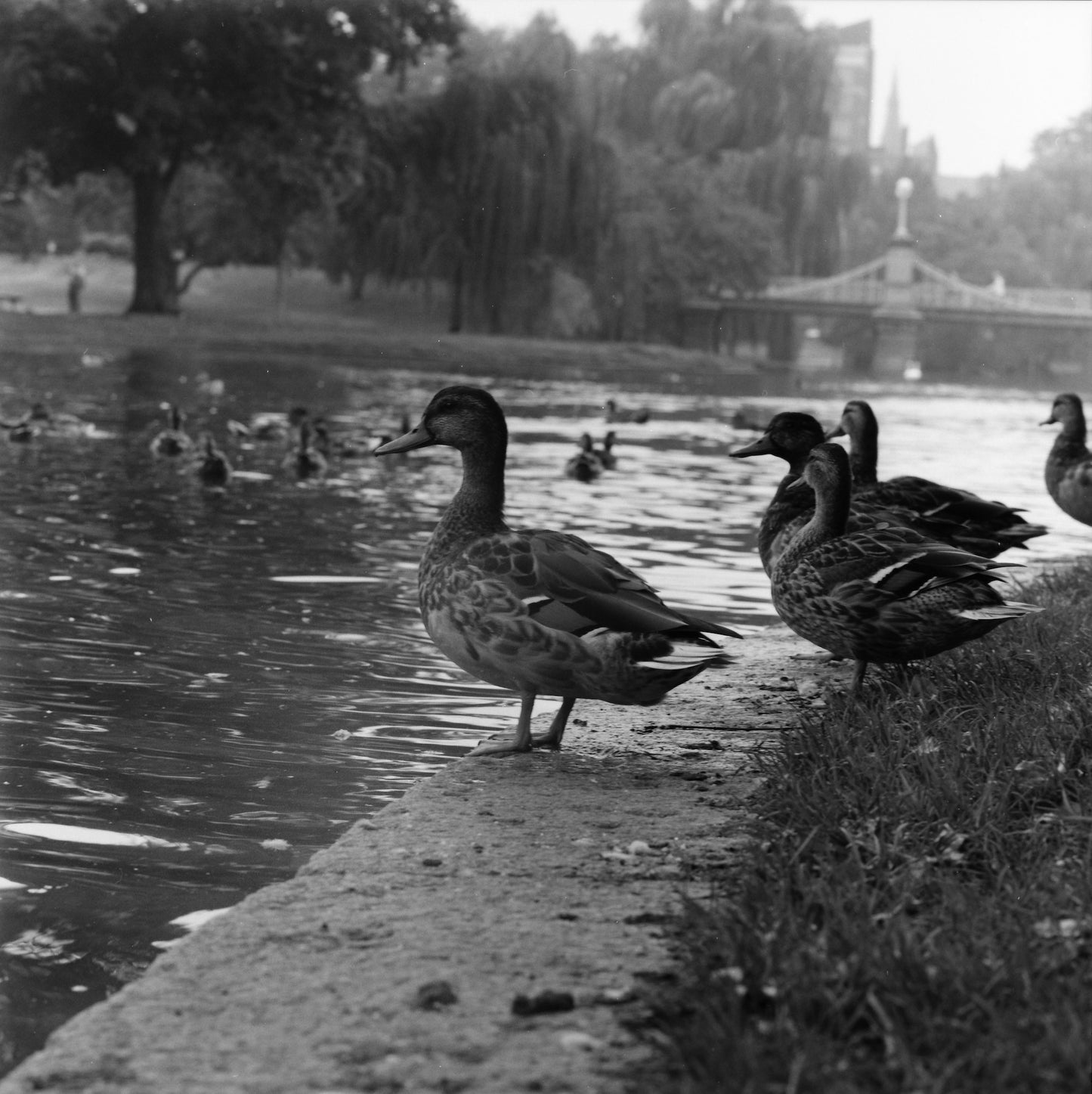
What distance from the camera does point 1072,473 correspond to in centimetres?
1010

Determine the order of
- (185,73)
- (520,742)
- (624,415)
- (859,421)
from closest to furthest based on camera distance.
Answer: (520,742)
(859,421)
(624,415)
(185,73)

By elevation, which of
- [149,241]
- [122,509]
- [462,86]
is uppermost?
[462,86]

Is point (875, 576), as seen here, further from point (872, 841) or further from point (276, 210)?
point (276, 210)

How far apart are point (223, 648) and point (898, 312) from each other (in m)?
75.8

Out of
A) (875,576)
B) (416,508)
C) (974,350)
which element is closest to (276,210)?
(416,508)

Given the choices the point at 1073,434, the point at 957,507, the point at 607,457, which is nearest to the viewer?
the point at 957,507

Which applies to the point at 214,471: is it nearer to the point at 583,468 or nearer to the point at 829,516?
the point at 583,468

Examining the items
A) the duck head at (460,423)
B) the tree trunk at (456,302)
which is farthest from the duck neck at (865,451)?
the tree trunk at (456,302)

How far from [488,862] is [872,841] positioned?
86cm

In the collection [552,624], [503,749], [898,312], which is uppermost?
[898,312]

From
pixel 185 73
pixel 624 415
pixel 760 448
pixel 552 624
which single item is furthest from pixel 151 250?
pixel 552 624

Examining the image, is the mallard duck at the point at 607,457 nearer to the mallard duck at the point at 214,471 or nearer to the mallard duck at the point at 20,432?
the mallard duck at the point at 214,471

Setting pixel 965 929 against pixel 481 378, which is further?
pixel 481 378

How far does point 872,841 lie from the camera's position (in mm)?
→ 3836
